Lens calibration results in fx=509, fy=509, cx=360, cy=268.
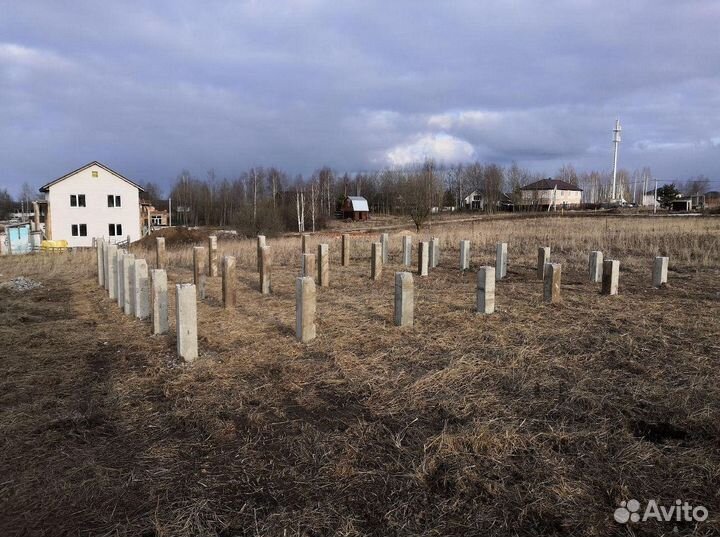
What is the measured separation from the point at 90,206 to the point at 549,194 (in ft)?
225

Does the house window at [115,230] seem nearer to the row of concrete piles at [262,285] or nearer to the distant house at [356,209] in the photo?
the distant house at [356,209]

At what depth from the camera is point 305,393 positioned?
475 centimetres

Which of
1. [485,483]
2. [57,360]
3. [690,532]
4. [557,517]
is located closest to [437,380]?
[485,483]

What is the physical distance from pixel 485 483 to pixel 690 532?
1066mm

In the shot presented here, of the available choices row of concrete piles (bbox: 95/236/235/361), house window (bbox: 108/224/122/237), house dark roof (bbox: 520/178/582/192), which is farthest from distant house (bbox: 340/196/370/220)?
row of concrete piles (bbox: 95/236/235/361)

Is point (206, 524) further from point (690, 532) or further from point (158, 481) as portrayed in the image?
point (690, 532)

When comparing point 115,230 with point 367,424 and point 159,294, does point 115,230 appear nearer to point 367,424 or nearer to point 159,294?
point 159,294

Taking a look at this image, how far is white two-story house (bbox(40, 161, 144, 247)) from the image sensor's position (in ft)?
160

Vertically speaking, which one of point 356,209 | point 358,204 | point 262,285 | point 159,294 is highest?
point 358,204

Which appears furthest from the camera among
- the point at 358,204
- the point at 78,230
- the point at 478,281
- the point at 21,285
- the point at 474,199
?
the point at 474,199

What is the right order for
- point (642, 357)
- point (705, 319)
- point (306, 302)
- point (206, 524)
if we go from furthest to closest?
point (705, 319) → point (306, 302) → point (642, 357) → point (206, 524)

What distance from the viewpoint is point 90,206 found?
164ft

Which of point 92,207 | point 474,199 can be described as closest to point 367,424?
point 92,207

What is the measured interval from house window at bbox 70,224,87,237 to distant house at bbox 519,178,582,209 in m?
56.1
